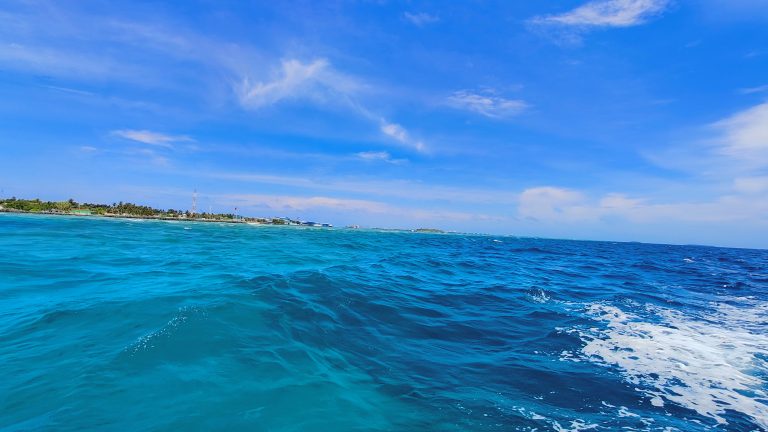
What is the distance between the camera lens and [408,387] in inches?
204

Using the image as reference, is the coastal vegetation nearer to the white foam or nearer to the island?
the island

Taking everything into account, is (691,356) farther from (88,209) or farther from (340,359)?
(88,209)

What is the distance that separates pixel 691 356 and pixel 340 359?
7627 millimetres

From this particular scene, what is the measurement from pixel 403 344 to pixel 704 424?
4.70 m

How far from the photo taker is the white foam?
216 inches

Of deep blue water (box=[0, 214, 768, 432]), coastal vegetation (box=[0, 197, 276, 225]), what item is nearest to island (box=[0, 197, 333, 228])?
coastal vegetation (box=[0, 197, 276, 225])

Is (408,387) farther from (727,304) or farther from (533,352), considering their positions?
(727,304)

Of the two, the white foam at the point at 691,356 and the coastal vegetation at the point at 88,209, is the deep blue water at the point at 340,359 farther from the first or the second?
the coastal vegetation at the point at 88,209

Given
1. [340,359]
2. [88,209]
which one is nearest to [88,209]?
[88,209]

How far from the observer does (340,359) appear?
595cm

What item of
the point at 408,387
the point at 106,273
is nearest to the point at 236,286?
the point at 106,273

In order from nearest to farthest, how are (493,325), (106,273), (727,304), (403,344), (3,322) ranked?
(3,322) < (403,344) < (493,325) < (106,273) < (727,304)

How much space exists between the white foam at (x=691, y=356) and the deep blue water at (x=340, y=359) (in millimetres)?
44

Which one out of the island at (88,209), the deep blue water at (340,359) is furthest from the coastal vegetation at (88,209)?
the deep blue water at (340,359)
